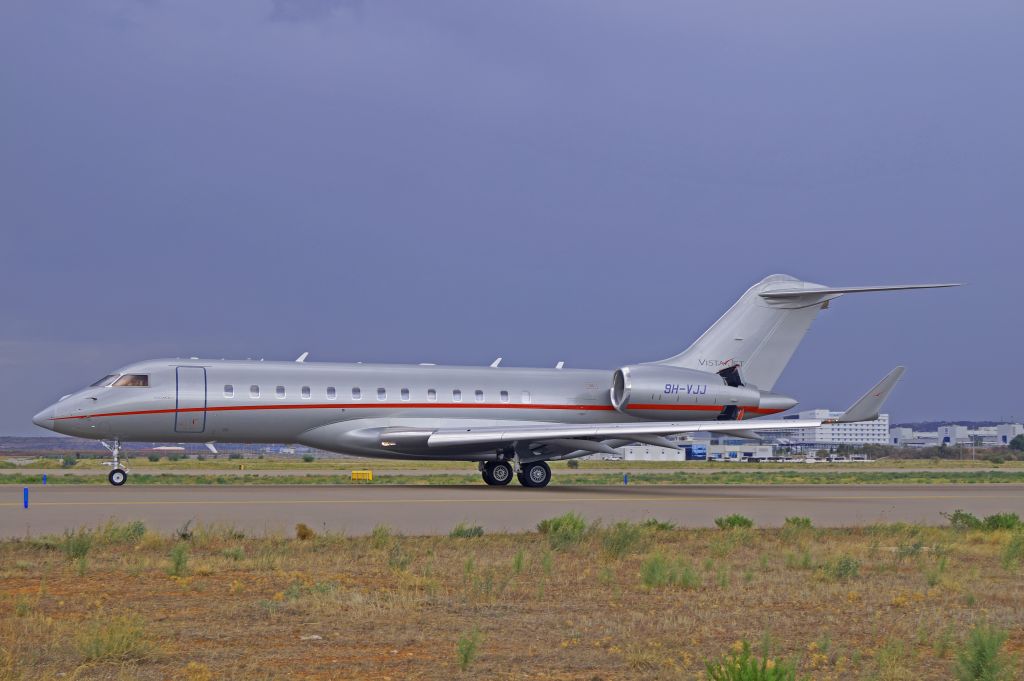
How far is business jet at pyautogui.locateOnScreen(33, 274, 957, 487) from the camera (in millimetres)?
28234

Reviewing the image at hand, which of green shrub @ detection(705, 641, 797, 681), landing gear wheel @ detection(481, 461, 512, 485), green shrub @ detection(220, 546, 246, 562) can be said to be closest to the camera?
green shrub @ detection(705, 641, 797, 681)

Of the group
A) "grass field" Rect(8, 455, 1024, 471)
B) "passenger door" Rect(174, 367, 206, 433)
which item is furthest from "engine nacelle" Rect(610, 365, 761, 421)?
"grass field" Rect(8, 455, 1024, 471)

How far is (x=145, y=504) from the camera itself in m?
21.5

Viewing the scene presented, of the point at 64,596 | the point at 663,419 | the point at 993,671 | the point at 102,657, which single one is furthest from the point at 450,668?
the point at 663,419

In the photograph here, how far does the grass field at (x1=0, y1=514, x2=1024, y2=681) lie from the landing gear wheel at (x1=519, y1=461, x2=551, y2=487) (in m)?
14.1

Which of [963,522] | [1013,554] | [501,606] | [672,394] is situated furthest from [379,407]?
[501,606]

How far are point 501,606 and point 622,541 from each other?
4589mm

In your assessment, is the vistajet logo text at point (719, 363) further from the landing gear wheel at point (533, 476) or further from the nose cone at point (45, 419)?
the nose cone at point (45, 419)

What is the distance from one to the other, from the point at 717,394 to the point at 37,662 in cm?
2645

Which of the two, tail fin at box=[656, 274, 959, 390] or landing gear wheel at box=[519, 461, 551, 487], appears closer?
landing gear wheel at box=[519, 461, 551, 487]

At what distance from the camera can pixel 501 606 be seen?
10164 millimetres

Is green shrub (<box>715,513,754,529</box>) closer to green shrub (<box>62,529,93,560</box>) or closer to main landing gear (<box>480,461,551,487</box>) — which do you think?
green shrub (<box>62,529,93,560</box>)

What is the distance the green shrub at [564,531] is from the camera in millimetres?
14812

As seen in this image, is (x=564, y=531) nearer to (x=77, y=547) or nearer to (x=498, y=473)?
(x=77, y=547)
